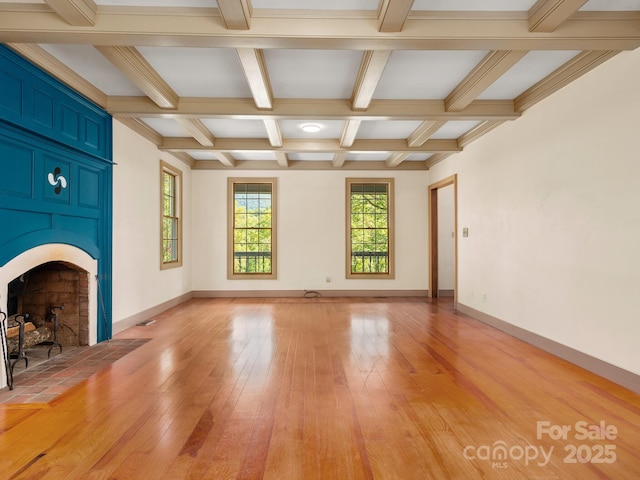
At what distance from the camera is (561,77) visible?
3834mm

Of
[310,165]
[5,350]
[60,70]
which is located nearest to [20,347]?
[5,350]

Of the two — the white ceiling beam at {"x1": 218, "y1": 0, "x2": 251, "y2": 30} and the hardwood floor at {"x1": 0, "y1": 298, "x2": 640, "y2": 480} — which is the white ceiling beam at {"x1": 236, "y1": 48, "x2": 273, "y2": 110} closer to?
the white ceiling beam at {"x1": 218, "y1": 0, "x2": 251, "y2": 30}

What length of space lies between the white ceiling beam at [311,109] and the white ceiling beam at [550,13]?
5.95 feet

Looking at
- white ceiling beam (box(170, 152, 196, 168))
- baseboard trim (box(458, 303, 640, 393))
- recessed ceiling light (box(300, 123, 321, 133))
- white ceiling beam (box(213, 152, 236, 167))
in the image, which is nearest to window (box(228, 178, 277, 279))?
white ceiling beam (box(213, 152, 236, 167))

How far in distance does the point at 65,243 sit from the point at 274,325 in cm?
275

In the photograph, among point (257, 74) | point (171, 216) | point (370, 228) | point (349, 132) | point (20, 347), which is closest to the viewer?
point (20, 347)

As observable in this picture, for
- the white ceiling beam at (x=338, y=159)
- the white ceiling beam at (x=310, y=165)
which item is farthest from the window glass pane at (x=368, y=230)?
the white ceiling beam at (x=338, y=159)

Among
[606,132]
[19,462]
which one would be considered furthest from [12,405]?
[606,132]

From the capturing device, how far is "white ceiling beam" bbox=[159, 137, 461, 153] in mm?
6422

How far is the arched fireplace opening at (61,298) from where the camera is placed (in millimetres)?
4297

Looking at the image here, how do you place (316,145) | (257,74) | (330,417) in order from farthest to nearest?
(316,145) → (257,74) → (330,417)

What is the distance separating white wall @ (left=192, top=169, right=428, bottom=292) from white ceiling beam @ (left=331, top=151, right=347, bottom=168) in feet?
0.92

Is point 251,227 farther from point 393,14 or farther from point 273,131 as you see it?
point 393,14

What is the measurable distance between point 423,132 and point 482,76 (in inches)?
75.5
